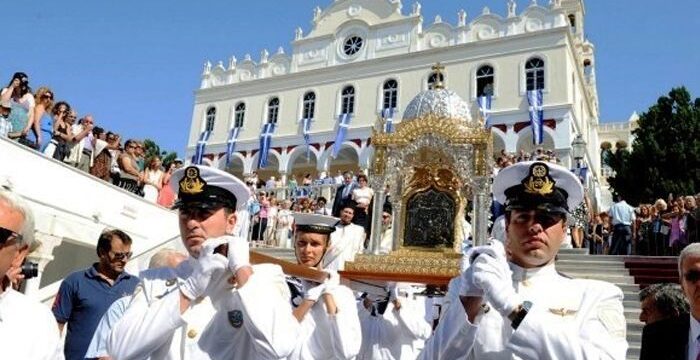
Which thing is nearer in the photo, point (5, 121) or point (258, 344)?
point (258, 344)

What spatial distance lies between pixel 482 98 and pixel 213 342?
2707cm

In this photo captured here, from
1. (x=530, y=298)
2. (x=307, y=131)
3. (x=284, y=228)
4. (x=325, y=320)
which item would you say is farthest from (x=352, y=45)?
(x=530, y=298)

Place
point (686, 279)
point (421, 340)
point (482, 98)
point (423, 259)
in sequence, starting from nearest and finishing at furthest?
point (686, 279)
point (421, 340)
point (423, 259)
point (482, 98)

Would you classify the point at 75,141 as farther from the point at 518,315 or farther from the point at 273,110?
the point at 273,110

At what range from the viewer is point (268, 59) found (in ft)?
119

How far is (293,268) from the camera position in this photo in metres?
3.43

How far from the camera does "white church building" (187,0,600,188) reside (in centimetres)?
2777

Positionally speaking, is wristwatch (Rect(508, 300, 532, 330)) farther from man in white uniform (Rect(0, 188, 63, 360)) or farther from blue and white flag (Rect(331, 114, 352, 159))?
blue and white flag (Rect(331, 114, 352, 159))

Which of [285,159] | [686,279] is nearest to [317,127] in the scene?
[285,159]

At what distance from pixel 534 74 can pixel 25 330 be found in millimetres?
28929

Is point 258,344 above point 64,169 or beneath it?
beneath

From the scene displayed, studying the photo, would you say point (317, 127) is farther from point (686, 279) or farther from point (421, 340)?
point (686, 279)

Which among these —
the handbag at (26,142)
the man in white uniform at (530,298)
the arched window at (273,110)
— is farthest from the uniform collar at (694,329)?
the arched window at (273,110)

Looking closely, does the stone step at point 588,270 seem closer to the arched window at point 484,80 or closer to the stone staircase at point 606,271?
the stone staircase at point 606,271
